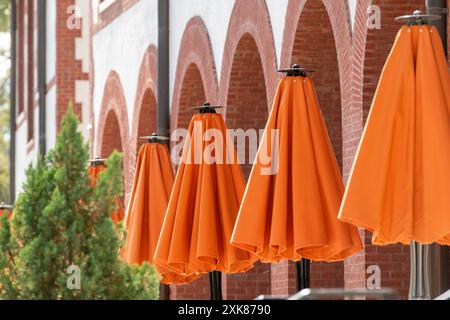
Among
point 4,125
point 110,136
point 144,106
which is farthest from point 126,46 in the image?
point 4,125

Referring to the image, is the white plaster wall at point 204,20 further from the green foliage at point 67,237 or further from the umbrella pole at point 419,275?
the green foliage at point 67,237

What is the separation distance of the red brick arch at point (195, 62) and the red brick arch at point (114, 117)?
291 cm

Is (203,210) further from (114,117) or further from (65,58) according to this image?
(65,58)

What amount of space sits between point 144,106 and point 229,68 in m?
4.43

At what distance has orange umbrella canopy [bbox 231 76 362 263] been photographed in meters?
8.75

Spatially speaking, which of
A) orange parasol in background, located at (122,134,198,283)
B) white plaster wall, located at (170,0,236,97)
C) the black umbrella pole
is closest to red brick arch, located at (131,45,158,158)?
white plaster wall, located at (170,0,236,97)

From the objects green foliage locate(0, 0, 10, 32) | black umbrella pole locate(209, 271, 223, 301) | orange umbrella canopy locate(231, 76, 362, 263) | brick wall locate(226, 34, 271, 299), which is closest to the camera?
orange umbrella canopy locate(231, 76, 362, 263)

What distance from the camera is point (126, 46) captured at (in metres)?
19.0

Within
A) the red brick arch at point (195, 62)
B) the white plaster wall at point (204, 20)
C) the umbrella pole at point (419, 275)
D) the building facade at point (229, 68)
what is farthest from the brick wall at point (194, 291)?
the umbrella pole at point (419, 275)

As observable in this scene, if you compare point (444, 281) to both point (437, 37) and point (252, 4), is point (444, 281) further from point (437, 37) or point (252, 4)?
point (252, 4)

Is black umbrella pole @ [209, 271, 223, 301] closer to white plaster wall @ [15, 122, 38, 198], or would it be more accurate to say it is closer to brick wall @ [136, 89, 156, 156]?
brick wall @ [136, 89, 156, 156]

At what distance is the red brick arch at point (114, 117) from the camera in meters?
18.9

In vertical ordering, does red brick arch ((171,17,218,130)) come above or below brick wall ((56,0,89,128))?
below

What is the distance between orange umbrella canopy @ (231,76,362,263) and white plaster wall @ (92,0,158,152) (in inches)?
324
